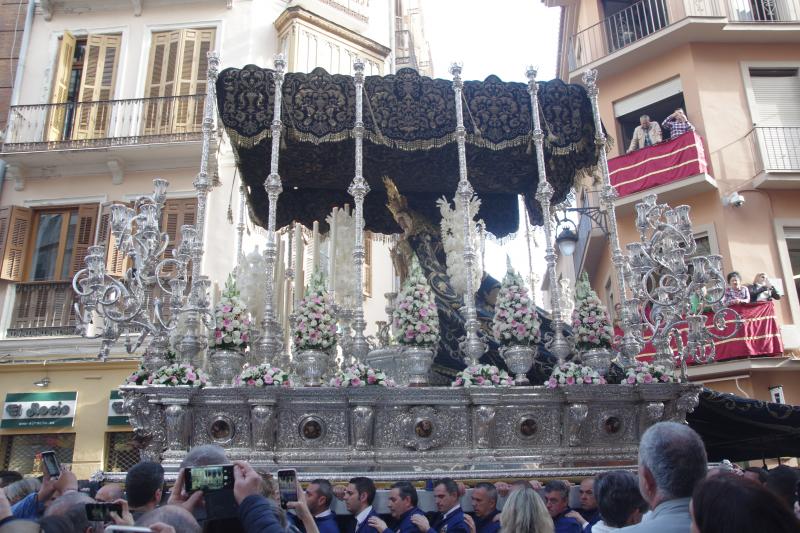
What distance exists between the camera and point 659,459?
9.07 feet

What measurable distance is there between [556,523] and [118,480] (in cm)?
471

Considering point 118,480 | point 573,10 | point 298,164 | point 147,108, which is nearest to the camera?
point 118,480

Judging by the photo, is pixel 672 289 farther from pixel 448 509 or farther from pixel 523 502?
pixel 523 502

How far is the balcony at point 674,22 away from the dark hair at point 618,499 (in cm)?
1578

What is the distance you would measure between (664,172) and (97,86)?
13.5 meters

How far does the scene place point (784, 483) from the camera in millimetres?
4707

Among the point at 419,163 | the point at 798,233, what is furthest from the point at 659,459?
the point at 798,233

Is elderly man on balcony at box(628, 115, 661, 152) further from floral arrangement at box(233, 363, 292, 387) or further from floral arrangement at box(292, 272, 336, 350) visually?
floral arrangement at box(233, 363, 292, 387)

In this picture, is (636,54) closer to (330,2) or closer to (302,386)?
(330,2)

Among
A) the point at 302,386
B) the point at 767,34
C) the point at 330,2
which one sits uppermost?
the point at 330,2

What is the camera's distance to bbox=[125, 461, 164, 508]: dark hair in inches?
132

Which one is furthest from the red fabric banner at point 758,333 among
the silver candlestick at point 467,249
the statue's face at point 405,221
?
the silver candlestick at point 467,249

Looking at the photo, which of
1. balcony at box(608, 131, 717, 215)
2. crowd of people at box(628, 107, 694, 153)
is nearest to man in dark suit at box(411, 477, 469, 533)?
balcony at box(608, 131, 717, 215)

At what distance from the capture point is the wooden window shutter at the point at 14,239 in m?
15.3
